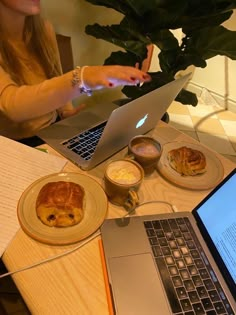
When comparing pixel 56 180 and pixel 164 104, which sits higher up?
pixel 164 104

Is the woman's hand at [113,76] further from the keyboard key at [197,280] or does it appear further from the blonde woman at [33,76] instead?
the keyboard key at [197,280]

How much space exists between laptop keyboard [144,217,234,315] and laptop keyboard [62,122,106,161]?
0.32m

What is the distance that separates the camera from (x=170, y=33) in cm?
113

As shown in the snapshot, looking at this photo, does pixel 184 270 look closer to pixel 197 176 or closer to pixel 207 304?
pixel 207 304

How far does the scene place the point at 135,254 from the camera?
620 millimetres

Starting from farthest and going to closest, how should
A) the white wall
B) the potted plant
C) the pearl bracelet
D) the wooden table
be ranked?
the white wall
the potted plant
the pearl bracelet
the wooden table

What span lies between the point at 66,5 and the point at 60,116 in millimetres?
598

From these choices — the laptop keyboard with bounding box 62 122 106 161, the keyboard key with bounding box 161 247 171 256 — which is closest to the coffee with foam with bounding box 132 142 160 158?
the laptop keyboard with bounding box 62 122 106 161

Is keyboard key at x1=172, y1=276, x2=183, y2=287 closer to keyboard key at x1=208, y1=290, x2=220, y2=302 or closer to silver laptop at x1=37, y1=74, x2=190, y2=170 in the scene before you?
keyboard key at x1=208, y1=290, x2=220, y2=302

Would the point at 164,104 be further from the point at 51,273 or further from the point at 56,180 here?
the point at 51,273

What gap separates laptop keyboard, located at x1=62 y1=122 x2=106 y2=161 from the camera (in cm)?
90

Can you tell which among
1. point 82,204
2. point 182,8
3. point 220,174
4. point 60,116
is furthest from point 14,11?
point 220,174

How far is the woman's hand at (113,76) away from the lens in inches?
31.6

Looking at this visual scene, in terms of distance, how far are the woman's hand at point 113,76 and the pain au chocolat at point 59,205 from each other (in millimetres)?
334
